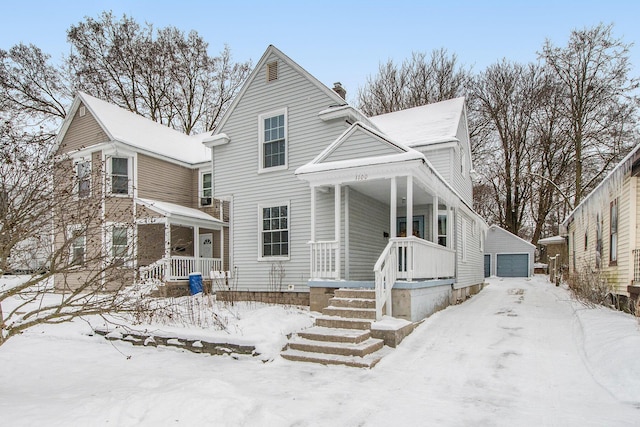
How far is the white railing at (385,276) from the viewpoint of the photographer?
7.36 m

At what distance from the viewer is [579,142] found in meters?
22.8

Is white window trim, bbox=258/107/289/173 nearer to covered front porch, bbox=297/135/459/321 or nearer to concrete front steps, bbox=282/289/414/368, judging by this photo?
covered front porch, bbox=297/135/459/321

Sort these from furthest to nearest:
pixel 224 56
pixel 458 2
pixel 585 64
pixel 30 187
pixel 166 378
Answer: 1. pixel 224 56
2. pixel 585 64
3. pixel 458 2
4. pixel 166 378
5. pixel 30 187

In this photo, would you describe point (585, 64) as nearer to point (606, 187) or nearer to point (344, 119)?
point (606, 187)

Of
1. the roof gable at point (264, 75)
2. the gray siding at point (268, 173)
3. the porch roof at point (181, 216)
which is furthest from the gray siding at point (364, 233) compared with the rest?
the porch roof at point (181, 216)

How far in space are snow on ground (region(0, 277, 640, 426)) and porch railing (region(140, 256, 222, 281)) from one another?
488 centimetres

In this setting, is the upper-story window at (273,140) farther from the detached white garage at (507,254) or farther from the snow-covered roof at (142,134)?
the detached white garage at (507,254)

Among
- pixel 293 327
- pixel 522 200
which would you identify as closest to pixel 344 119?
pixel 293 327

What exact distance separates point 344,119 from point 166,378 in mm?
7953

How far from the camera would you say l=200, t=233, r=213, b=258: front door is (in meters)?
16.5

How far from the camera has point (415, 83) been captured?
28.6m

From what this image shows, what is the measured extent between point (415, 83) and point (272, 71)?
1870 cm

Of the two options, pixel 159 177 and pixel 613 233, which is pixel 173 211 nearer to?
pixel 159 177

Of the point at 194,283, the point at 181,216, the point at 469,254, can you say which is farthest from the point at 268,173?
the point at 469,254
